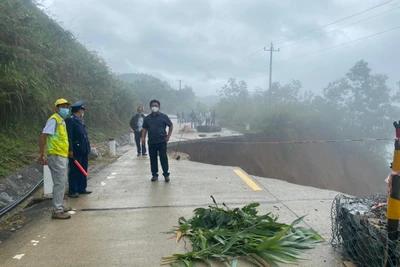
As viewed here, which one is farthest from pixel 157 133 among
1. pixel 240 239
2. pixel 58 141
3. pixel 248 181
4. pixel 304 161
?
pixel 304 161

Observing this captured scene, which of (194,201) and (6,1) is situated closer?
(194,201)

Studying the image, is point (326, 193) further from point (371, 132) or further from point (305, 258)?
point (371, 132)

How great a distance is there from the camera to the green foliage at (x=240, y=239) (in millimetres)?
3129

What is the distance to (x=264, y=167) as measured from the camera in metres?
26.5

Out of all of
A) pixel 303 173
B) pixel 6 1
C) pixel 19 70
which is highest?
pixel 6 1

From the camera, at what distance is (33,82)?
8656 millimetres

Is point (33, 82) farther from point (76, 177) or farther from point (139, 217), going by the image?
point (139, 217)

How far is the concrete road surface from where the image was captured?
333 centimetres

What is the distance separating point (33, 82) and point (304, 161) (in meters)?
27.8

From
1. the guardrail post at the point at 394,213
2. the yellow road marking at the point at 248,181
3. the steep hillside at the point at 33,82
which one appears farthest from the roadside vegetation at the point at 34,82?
the guardrail post at the point at 394,213

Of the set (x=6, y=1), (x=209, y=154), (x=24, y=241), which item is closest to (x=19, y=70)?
(x=6, y=1)

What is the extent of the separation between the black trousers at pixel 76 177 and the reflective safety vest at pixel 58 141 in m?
1.01

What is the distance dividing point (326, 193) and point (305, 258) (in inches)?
111

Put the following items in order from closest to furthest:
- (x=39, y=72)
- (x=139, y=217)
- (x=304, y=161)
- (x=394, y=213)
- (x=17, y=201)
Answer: (x=394, y=213)
(x=139, y=217)
(x=17, y=201)
(x=39, y=72)
(x=304, y=161)
